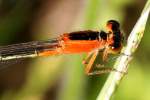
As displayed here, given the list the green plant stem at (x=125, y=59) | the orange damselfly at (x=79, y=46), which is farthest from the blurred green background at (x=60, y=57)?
the green plant stem at (x=125, y=59)

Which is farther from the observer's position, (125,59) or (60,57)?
(60,57)

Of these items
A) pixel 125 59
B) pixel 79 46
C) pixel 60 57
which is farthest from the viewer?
pixel 60 57

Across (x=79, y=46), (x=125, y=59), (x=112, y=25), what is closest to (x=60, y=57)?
(x=79, y=46)

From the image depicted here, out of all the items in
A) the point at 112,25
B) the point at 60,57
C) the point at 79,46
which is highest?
the point at 112,25

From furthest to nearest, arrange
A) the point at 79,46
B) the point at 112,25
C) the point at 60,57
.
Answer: the point at 60,57 < the point at 79,46 < the point at 112,25

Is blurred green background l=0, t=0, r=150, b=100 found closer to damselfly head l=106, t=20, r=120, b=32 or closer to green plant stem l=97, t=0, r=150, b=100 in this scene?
damselfly head l=106, t=20, r=120, b=32

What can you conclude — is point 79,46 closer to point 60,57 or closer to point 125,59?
point 60,57

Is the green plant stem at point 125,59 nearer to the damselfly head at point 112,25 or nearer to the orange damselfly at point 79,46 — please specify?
the orange damselfly at point 79,46
